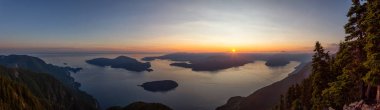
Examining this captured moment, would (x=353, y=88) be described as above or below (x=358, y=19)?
below

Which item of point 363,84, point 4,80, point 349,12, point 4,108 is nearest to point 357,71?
point 363,84

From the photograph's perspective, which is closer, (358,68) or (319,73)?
(358,68)

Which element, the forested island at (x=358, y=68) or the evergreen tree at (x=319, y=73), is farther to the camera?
the evergreen tree at (x=319, y=73)

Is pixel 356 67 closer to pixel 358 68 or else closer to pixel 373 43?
pixel 358 68

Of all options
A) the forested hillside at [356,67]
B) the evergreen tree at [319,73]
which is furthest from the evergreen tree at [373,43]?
the evergreen tree at [319,73]

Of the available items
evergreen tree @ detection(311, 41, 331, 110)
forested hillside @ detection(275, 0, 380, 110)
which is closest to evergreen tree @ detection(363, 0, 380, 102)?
forested hillside @ detection(275, 0, 380, 110)

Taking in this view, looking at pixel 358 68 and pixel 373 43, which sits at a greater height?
pixel 373 43

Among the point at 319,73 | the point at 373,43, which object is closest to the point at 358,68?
the point at 373,43

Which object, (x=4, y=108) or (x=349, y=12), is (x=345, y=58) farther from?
(x=4, y=108)

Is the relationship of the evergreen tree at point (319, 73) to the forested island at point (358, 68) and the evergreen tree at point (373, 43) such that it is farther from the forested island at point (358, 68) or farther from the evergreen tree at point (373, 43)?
the evergreen tree at point (373, 43)
